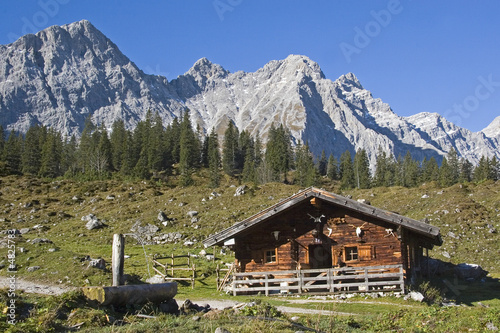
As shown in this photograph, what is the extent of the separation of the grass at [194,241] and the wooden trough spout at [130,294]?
1.16ft

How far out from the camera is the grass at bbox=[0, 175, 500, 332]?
1362 centimetres

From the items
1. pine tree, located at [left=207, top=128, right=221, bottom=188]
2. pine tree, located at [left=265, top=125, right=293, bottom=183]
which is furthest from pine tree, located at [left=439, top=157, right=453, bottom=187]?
pine tree, located at [left=207, top=128, right=221, bottom=188]

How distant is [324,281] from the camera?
2522cm

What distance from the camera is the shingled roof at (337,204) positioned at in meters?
23.5

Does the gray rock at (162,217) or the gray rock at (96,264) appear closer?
the gray rock at (96,264)

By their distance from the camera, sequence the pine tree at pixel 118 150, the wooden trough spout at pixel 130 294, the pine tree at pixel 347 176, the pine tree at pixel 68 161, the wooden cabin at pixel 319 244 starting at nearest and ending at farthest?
1. the wooden trough spout at pixel 130 294
2. the wooden cabin at pixel 319 244
3. the pine tree at pixel 347 176
4. the pine tree at pixel 118 150
5. the pine tree at pixel 68 161

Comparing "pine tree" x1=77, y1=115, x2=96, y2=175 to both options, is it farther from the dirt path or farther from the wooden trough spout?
the wooden trough spout

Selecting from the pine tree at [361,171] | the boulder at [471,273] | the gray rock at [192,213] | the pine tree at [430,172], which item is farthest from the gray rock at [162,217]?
the pine tree at [430,172]

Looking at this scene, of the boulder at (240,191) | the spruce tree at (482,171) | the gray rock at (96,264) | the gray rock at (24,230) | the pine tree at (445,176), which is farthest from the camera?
the spruce tree at (482,171)

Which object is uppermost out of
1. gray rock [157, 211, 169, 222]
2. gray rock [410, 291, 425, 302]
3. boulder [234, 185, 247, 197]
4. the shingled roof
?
boulder [234, 185, 247, 197]

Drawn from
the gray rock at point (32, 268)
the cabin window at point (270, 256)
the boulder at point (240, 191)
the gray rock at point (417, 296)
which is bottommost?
the gray rock at point (417, 296)

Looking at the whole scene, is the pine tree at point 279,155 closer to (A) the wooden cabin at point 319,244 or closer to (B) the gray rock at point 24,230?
(B) the gray rock at point 24,230

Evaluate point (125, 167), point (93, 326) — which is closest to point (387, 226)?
point (93, 326)

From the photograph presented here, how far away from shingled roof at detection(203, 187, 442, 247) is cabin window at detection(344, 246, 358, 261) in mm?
2125
